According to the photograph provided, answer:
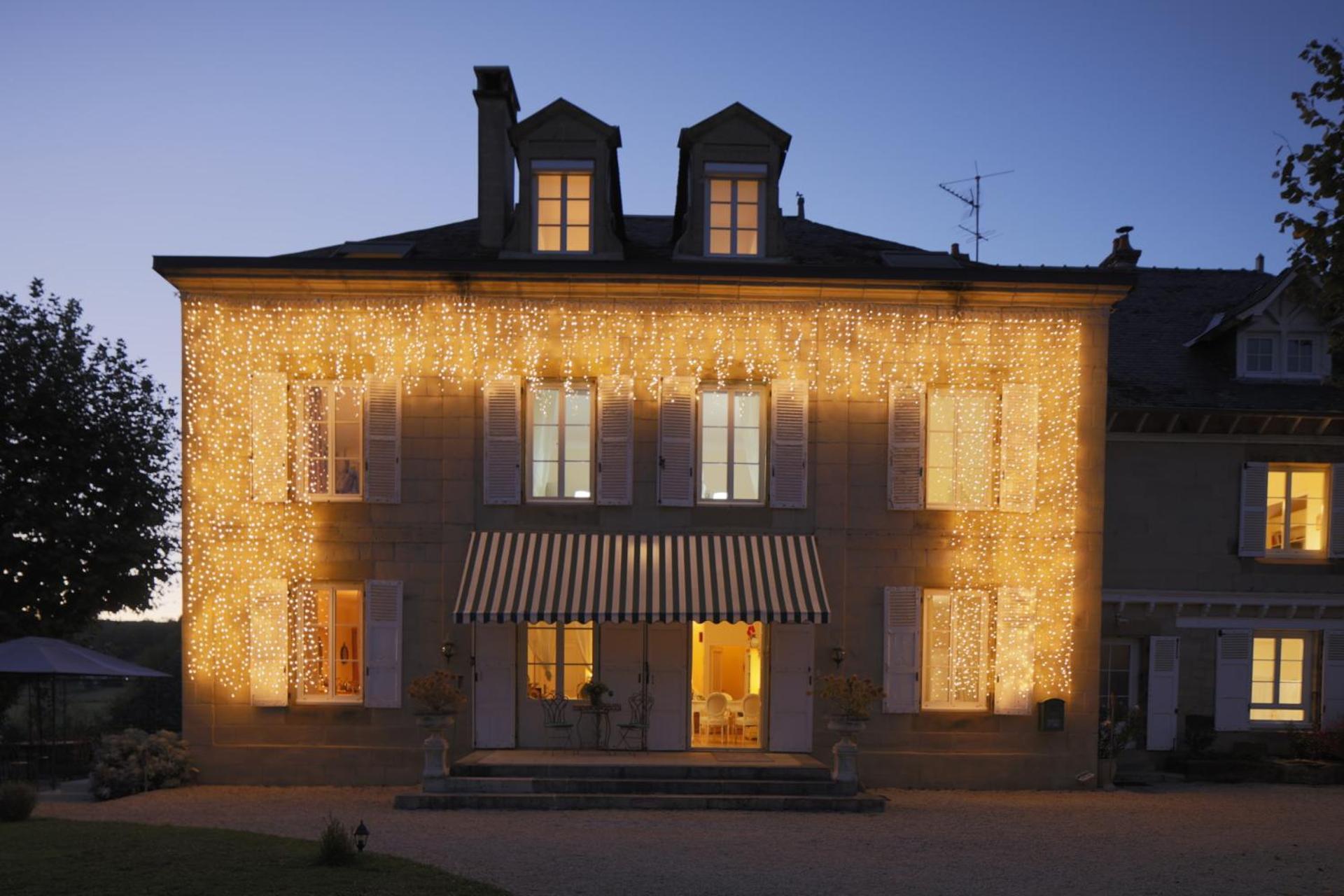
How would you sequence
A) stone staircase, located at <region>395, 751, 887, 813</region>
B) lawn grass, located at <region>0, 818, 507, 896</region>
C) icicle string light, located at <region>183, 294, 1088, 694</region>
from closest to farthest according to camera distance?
lawn grass, located at <region>0, 818, 507, 896</region> → stone staircase, located at <region>395, 751, 887, 813</region> → icicle string light, located at <region>183, 294, 1088, 694</region>

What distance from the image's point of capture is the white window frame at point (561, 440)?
15.3 m

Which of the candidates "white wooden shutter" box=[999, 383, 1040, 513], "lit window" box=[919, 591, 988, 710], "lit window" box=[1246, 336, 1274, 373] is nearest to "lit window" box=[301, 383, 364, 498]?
"lit window" box=[919, 591, 988, 710]

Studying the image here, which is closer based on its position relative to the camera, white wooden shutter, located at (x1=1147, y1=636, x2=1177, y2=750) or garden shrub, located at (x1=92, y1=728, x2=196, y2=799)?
garden shrub, located at (x1=92, y1=728, x2=196, y2=799)

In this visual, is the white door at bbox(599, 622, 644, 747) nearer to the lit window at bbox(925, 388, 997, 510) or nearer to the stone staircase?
the stone staircase

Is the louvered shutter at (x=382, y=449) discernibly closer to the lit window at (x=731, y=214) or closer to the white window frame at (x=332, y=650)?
the white window frame at (x=332, y=650)

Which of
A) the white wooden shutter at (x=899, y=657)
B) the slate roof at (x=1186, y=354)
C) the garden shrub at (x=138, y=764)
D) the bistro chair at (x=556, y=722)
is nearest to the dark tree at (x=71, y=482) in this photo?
the garden shrub at (x=138, y=764)

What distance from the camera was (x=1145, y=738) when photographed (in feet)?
56.6

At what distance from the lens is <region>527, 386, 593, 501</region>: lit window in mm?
15391

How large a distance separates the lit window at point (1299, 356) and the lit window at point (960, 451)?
22.5 feet

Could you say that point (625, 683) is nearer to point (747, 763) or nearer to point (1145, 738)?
point (747, 763)

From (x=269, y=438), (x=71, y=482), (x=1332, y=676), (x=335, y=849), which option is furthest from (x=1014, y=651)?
(x=71, y=482)

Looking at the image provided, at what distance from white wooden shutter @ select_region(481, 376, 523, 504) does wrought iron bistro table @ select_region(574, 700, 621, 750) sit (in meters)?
3.24

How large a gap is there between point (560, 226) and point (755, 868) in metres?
9.94

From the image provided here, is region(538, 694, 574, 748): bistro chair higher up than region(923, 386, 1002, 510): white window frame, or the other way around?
region(923, 386, 1002, 510): white window frame
